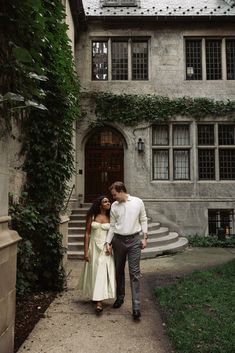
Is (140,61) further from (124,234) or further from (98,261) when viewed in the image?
(98,261)

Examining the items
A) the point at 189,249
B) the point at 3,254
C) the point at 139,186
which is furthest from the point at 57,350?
the point at 139,186

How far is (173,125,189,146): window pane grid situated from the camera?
1302 centimetres

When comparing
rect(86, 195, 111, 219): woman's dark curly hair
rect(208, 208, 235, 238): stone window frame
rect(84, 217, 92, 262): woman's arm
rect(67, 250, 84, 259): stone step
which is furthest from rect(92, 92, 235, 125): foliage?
rect(84, 217, 92, 262): woman's arm

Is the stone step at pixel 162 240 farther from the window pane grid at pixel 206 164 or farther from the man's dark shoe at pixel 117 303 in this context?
the man's dark shoe at pixel 117 303

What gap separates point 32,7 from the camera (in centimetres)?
297

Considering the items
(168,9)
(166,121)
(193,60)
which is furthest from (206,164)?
(168,9)

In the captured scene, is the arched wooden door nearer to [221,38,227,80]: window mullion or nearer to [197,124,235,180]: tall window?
[197,124,235,180]: tall window

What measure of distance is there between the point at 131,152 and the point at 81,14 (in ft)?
17.6

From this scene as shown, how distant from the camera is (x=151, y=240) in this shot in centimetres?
1001

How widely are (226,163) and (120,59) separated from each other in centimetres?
583

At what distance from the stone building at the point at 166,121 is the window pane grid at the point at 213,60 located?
0.04m

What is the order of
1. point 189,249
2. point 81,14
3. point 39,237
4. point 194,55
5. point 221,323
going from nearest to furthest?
point 221,323 < point 39,237 < point 189,249 < point 81,14 < point 194,55

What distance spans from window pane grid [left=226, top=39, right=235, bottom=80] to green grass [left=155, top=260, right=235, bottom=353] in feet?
28.9

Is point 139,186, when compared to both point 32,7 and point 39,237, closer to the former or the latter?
point 39,237
